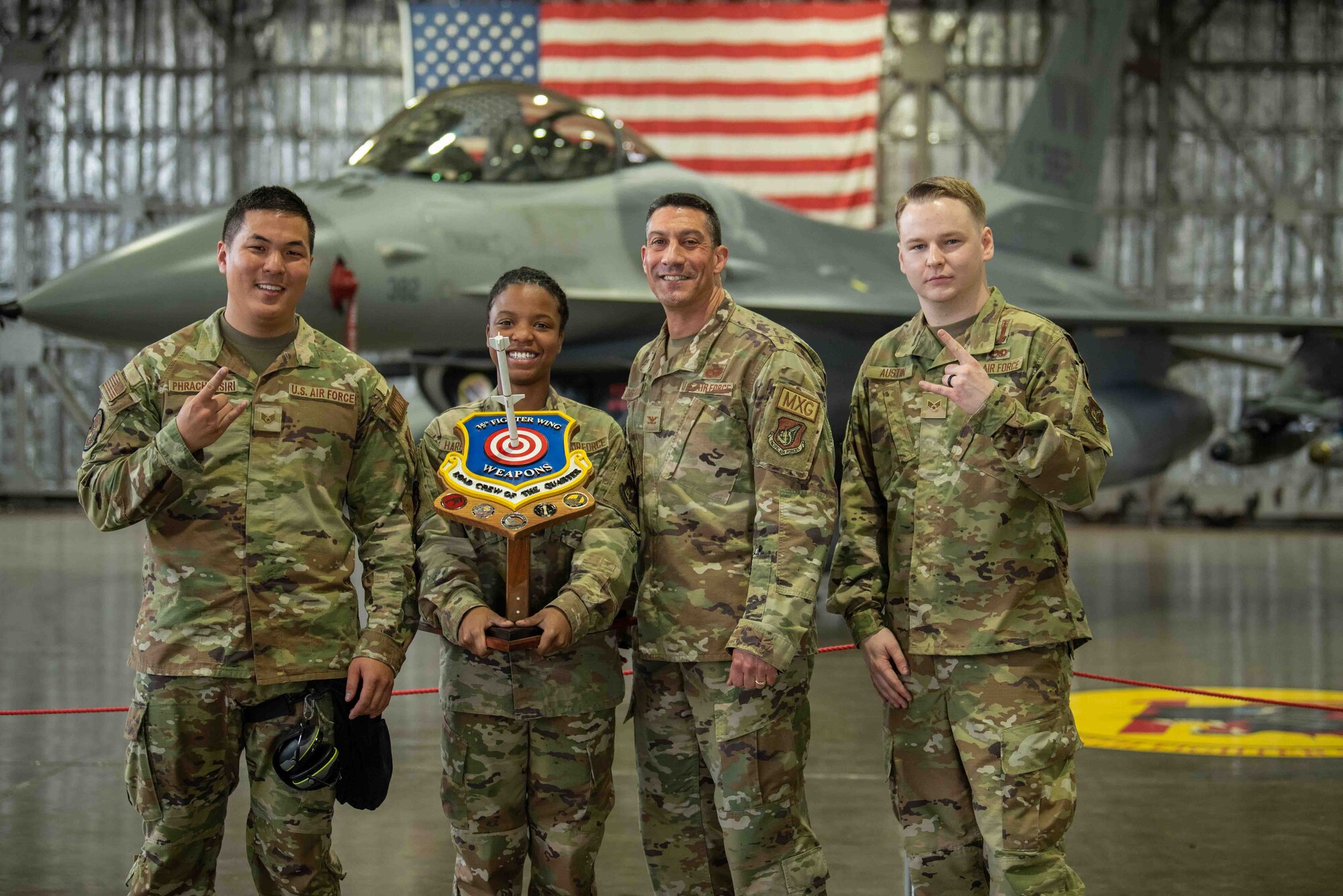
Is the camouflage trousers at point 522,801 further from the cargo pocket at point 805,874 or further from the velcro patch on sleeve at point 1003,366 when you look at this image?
the velcro patch on sleeve at point 1003,366

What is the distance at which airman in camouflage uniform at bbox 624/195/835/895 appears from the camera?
290 centimetres

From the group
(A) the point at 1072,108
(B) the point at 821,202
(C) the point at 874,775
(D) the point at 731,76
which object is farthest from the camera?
(B) the point at 821,202

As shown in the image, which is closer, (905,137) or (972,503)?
(972,503)

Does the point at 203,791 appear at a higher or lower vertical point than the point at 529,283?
lower

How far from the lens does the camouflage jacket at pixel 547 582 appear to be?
2.91 m

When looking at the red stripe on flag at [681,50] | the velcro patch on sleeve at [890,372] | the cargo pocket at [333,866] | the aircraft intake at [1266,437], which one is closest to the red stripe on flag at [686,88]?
the red stripe on flag at [681,50]

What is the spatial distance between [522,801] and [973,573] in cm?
120

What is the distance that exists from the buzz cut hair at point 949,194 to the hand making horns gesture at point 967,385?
405mm

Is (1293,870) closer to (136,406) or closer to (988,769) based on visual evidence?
(988,769)

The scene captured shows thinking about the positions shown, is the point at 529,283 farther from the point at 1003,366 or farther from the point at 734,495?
the point at 1003,366

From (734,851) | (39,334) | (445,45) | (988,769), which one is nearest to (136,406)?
(734,851)

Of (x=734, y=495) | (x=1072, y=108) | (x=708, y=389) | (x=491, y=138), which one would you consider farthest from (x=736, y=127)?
(x=734, y=495)

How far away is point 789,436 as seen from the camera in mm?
2994

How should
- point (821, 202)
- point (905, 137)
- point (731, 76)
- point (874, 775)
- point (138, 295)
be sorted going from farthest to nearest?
point (905, 137)
point (821, 202)
point (731, 76)
point (138, 295)
point (874, 775)
